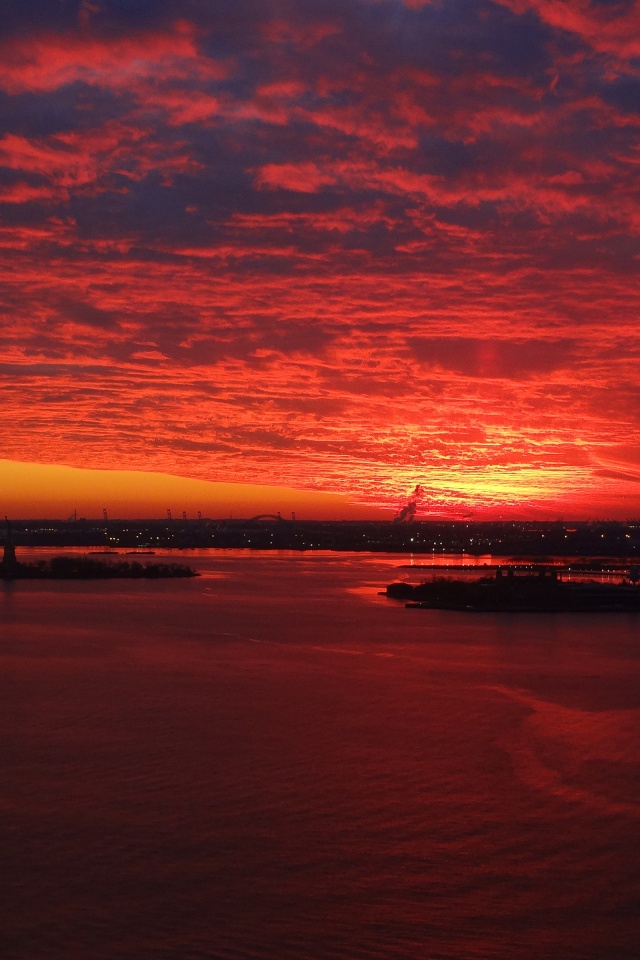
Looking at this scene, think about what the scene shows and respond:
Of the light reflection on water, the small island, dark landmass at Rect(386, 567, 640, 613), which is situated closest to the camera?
the light reflection on water

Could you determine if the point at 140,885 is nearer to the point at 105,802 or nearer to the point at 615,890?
the point at 105,802

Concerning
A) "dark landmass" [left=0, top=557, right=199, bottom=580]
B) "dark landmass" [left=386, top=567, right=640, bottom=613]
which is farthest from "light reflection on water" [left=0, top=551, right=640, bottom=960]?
"dark landmass" [left=0, top=557, right=199, bottom=580]

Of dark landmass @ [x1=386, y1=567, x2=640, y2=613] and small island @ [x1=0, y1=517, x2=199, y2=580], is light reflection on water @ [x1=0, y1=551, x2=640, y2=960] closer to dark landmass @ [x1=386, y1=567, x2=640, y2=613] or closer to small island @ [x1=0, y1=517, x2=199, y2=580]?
dark landmass @ [x1=386, y1=567, x2=640, y2=613]

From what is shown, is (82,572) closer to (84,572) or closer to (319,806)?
(84,572)

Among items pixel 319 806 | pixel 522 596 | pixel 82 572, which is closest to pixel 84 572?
pixel 82 572

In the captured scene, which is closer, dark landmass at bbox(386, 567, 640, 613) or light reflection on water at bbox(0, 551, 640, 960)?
light reflection on water at bbox(0, 551, 640, 960)

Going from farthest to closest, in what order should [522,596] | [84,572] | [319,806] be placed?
1. [84,572]
2. [522,596]
3. [319,806]
